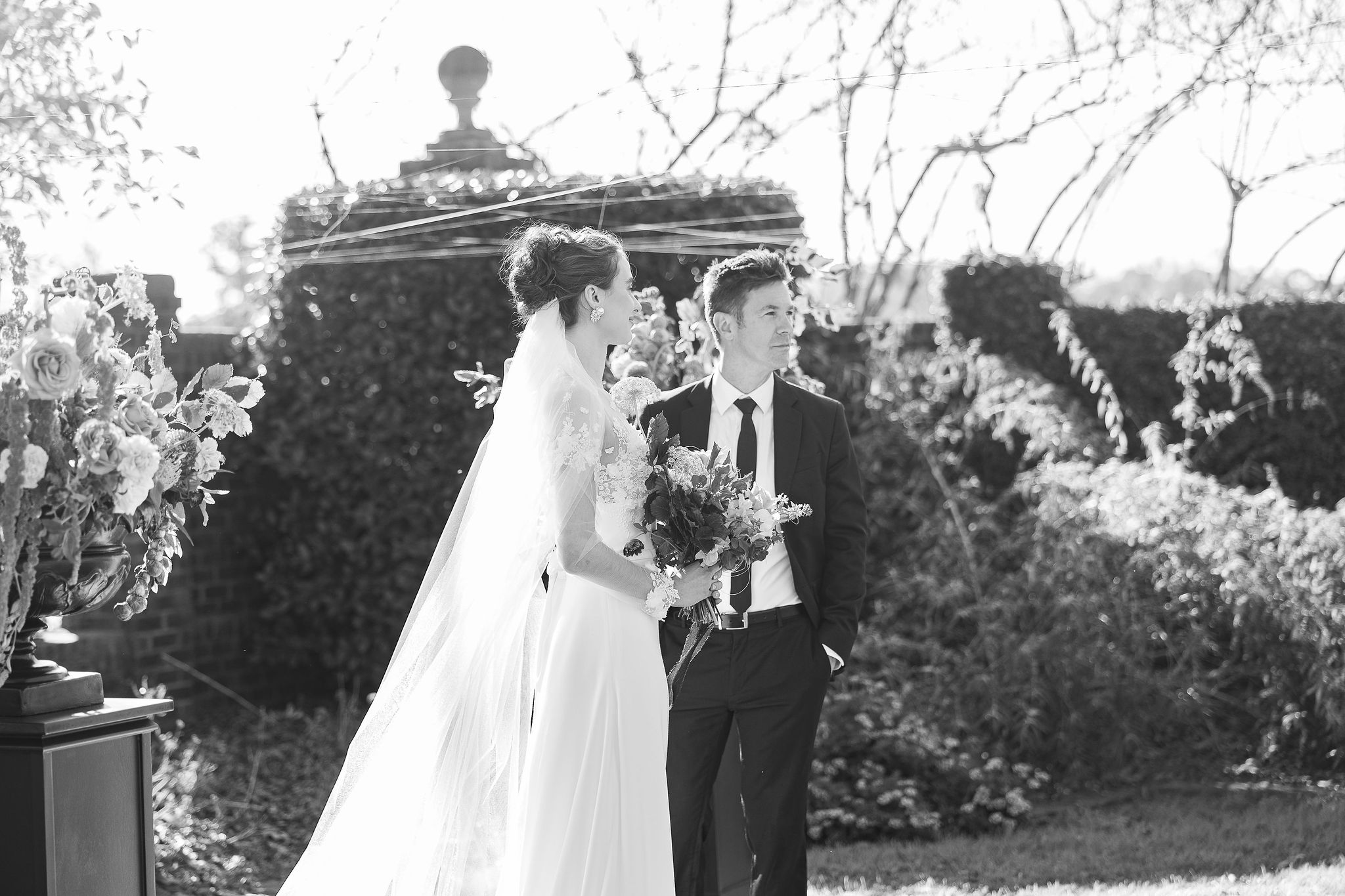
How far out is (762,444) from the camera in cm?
432

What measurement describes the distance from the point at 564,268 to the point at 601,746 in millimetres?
1248

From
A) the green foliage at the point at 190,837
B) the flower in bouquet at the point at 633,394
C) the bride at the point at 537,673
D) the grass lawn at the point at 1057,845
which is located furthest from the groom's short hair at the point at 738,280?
the green foliage at the point at 190,837

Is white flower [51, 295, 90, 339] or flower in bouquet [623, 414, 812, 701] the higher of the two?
white flower [51, 295, 90, 339]

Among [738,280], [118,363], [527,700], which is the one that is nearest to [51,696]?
[118,363]

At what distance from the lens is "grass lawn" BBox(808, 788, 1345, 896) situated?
16.3 ft

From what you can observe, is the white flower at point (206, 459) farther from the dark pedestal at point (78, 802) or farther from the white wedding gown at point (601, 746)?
the white wedding gown at point (601, 746)

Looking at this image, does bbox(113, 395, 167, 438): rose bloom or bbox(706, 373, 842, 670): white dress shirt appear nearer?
bbox(113, 395, 167, 438): rose bloom

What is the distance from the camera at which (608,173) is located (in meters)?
7.56

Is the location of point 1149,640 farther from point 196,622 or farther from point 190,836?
point 196,622

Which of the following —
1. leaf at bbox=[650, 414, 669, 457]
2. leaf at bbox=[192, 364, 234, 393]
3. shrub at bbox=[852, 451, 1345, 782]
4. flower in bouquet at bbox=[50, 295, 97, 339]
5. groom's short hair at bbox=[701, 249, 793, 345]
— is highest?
groom's short hair at bbox=[701, 249, 793, 345]

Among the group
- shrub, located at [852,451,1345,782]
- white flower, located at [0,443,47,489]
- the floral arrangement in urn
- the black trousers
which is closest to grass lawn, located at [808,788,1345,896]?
shrub, located at [852,451,1345,782]

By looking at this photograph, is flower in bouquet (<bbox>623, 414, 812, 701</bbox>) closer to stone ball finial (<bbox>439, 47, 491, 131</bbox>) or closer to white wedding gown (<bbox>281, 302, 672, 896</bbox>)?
white wedding gown (<bbox>281, 302, 672, 896</bbox>)

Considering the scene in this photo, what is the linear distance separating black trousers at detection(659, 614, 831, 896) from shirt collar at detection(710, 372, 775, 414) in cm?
71

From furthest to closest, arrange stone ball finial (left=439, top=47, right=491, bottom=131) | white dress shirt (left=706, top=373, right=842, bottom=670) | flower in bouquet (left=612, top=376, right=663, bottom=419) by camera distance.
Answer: stone ball finial (left=439, top=47, right=491, bottom=131)
flower in bouquet (left=612, top=376, right=663, bottom=419)
white dress shirt (left=706, top=373, right=842, bottom=670)
